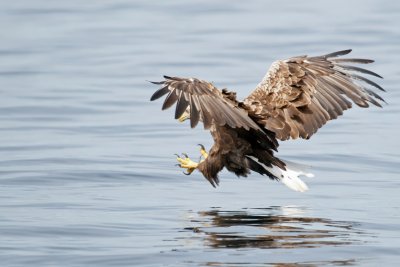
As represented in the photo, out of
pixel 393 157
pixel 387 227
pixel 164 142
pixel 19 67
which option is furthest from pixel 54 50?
pixel 387 227

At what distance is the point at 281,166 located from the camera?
991cm

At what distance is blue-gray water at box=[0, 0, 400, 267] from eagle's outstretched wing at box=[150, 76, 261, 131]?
0.79m

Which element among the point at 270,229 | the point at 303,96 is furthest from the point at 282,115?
the point at 270,229

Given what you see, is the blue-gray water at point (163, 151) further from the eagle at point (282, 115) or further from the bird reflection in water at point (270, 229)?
the eagle at point (282, 115)

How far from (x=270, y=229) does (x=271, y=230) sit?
0.03 meters

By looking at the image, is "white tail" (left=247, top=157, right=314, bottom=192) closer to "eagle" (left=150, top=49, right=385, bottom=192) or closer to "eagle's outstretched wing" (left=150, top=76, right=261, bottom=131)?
"eagle" (left=150, top=49, right=385, bottom=192)

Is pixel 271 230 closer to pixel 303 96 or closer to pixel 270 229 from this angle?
pixel 270 229

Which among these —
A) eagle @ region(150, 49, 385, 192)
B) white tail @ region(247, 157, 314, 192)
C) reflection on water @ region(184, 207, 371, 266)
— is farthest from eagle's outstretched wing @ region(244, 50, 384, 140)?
reflection on water @ region(184, 207, 371, 266)

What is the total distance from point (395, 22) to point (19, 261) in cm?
1481

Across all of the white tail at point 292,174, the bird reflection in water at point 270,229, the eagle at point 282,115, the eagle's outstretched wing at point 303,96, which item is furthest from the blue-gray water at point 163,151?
the eagle's outstretched wing at point 303,96

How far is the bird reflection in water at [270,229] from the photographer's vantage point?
866 cm

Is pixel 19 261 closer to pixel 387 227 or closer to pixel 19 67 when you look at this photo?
pixel 387 227

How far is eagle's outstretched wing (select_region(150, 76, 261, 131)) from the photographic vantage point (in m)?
8.76

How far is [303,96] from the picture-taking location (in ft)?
33.1
